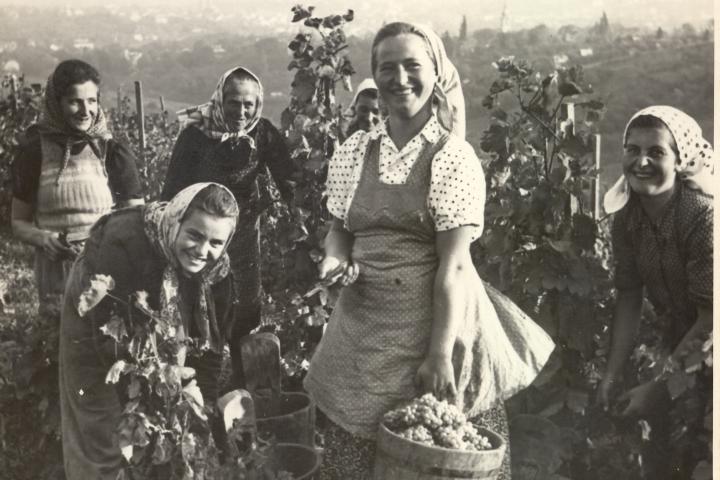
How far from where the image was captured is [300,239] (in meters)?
4.01

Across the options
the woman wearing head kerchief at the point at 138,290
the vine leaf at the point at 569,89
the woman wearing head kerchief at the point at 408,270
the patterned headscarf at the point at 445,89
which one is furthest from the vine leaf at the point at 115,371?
the vine leaf at the point at 569,89

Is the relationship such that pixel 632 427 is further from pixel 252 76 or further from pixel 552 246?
pixel 252 76

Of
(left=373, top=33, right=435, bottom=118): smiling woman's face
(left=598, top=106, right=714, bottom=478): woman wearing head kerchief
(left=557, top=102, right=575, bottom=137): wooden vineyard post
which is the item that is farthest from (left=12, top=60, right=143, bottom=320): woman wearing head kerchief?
(left=598, top=106, right=714, bottom=478): woman wearing head kerchief

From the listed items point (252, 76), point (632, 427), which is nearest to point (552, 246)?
Result: point (632, 427)

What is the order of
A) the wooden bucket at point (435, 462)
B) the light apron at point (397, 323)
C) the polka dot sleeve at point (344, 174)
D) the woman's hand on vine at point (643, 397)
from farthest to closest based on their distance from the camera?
the woman's hand on vine at point (643, 397) < the polka dot sleeve at point (344, 174) < the light apron at point (397, 323) < the wooden bucket at point (435, 462)

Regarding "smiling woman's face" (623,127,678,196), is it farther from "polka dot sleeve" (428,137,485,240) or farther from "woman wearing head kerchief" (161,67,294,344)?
"woman wearing head kerchief" (161,67,294,344)

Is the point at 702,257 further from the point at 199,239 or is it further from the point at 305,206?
the point at 199,239

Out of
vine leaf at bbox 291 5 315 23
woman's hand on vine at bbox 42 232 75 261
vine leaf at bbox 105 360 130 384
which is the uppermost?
vine leaf at bbox 291 5 315 23

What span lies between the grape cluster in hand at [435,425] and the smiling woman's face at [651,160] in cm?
123

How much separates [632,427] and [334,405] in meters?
1.35

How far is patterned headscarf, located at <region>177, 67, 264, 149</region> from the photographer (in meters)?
3.68

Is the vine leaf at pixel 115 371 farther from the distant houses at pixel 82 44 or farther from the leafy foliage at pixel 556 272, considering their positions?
the leafy foliage at pixel 556 272

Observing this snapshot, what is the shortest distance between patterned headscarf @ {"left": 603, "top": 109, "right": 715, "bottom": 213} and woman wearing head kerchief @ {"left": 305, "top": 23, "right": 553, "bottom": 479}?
0.83 meters

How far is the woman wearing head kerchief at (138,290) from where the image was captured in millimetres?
3408
